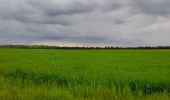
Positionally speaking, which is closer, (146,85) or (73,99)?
(73,99)

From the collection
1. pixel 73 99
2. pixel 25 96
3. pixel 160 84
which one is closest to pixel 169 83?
pixel 160 84

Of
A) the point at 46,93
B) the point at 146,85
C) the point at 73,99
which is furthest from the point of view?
the point at 146,85

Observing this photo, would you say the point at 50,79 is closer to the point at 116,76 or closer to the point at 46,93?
the point at 116,76

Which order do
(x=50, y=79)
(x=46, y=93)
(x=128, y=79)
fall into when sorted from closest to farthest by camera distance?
1. (x=46, y=93)
2. (x=128, y=79)
3. (x=50, y=79)

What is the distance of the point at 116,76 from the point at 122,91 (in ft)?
10.1

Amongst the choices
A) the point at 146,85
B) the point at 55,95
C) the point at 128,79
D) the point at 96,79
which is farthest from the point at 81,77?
the point at 55,95

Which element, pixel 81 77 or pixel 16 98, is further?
pixel 81 77

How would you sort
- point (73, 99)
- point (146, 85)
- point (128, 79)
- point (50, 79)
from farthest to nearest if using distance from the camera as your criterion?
point (50, 79) < point (128, 79) < point (146, 85) < point (73, 99)

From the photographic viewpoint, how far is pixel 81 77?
1570cm

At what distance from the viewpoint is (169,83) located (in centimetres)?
1416

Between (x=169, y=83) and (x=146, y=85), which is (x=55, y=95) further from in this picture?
(x=169, y=83)

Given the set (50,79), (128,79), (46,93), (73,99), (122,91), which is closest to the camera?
(73,99)

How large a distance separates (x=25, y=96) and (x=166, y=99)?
4.54 meters

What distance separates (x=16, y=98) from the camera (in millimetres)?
11086
